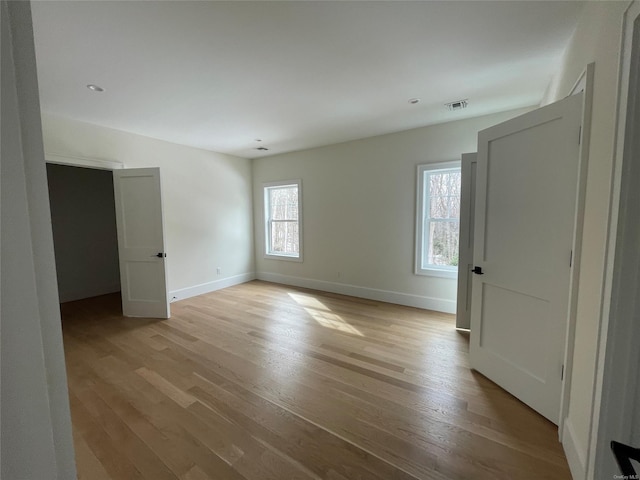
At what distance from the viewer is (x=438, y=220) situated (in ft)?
12.6

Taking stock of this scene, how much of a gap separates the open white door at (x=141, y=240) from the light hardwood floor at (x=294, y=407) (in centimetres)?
51

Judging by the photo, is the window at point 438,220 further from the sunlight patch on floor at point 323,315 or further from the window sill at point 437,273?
the sunlight patch on floor at point 323,315

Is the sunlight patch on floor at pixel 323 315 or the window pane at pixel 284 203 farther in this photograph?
the window pane at pixel 284 203

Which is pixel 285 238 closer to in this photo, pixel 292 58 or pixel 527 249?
pixel 292 58

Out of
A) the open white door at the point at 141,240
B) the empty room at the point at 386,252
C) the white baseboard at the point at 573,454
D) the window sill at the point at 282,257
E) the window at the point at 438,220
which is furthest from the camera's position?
the window sill at the point at 282,257

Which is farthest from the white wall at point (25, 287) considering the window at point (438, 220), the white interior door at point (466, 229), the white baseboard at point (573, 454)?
the window at point (438, 220)

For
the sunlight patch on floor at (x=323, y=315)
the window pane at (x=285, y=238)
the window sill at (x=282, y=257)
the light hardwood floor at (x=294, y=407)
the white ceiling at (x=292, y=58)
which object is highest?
the white ceiling at (x=292, y=58)

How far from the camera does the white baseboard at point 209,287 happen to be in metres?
4.48

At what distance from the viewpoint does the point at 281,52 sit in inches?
81.0

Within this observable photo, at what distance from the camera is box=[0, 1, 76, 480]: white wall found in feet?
1.12

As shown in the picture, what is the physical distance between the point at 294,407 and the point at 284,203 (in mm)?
4109

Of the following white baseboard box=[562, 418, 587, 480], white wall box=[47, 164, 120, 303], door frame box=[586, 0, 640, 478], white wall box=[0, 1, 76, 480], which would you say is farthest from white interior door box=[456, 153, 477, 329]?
white wall box=[47, 164, 120, 303]

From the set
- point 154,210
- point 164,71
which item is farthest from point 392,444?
point 154,210

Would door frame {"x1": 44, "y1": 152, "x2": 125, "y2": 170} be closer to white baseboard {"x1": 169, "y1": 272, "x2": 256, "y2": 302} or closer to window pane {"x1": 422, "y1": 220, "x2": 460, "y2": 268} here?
white baseboard {"x1": 169, "y1": 272, "x2": 256, "y2": 302}
